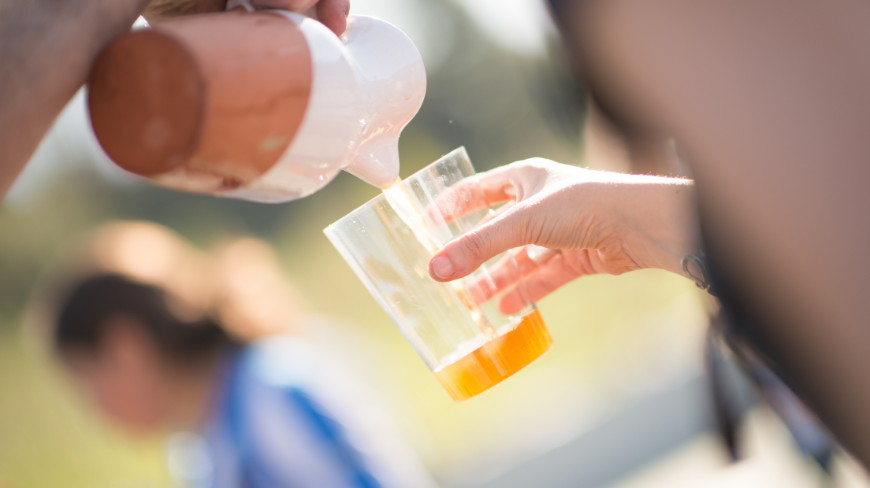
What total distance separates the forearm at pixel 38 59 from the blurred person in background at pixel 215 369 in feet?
4.20

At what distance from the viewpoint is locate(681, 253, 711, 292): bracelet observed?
1.20 metres

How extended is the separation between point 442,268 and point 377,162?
209 millimetres

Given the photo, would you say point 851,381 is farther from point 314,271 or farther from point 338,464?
point 314,271

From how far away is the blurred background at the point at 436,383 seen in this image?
548cm

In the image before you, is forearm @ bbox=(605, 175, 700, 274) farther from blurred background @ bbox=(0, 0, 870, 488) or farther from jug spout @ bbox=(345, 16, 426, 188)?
blurred background @ bbox=(0, 0, 870, 488)

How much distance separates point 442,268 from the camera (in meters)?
1.32

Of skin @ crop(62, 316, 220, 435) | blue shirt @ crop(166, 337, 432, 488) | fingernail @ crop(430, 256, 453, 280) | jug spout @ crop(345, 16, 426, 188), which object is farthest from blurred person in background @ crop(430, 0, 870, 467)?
skin @ crop(62, 316, 220, 435)

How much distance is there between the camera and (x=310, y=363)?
2186 millimetres

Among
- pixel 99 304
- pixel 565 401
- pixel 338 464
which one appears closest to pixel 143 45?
pixel 338 464

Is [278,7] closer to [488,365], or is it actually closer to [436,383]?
[488,365]

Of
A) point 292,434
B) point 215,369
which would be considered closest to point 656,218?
point 292,434

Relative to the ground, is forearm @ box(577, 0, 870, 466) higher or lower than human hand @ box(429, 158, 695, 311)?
higher

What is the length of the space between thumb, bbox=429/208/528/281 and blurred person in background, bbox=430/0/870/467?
64 centimetres

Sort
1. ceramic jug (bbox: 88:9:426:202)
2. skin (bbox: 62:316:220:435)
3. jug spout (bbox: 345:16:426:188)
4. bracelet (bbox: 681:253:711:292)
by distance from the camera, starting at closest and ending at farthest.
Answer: ceramic jug (bbox: 88:9:426:202), jug spout (bbox: 345:16:426:188), bracelet (bbox: 681:253:711:292), skin (bbox: 62:316:220:435)
